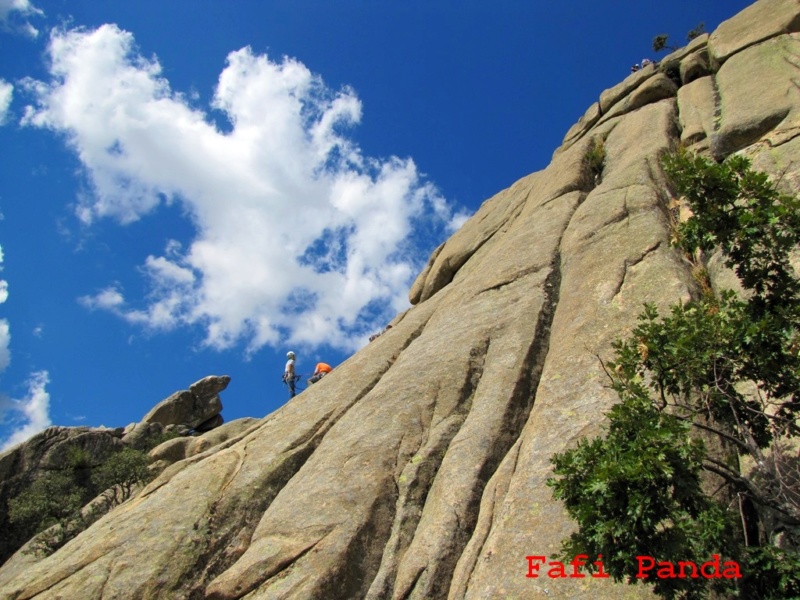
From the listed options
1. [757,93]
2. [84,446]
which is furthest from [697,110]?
[84,446]

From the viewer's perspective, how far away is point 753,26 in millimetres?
27016

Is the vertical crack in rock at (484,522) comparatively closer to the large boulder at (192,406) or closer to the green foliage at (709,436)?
the green foliage at (709,436)

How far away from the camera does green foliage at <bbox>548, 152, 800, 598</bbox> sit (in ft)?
25.4

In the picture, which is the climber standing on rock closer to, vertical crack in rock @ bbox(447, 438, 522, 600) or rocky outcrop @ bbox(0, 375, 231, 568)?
rocky outcrop @ bbox(0, 375, 231, 568)

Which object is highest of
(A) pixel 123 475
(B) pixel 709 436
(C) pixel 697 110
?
(C) pixel 697 110

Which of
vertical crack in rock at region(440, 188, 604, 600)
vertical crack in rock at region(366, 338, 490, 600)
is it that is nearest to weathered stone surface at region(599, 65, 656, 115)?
vertical crack in rock at region(440, 188, 604, 600)

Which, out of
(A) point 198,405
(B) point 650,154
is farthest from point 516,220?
(A) point 198,405

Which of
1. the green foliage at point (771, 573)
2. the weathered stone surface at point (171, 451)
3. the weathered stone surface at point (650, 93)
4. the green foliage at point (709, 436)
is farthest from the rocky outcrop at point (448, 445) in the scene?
the weathered stone surface at point (171, 451)

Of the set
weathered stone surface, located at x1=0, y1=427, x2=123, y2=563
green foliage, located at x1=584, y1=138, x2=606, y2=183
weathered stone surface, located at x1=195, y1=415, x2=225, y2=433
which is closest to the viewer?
green foliage, located at x1=584, y1=138, x2=606, y2=183

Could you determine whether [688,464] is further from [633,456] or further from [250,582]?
[250,582]

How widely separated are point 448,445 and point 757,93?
17.4 meters

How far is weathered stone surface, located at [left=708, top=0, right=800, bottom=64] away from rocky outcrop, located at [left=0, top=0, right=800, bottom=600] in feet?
12.6

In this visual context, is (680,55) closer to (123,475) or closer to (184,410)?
(123,475)

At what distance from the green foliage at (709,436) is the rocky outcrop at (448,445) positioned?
1961 mm
